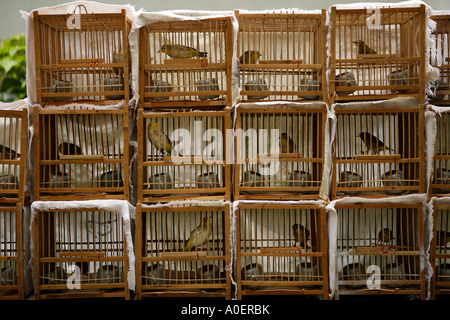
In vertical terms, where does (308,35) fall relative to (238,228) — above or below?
above

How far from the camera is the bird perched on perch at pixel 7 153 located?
2590 millimetres

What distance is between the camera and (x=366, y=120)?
105 inches

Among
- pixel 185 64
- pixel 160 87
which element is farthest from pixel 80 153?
pixel 185 64

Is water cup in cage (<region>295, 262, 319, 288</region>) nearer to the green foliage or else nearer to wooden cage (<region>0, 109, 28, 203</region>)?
wooden cage (<region>0, 109, 28, 203</region>)

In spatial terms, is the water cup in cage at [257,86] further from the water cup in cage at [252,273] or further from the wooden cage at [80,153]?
the water cup in cage at [252,273]

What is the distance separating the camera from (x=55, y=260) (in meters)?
2.56

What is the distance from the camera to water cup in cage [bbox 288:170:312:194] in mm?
2621

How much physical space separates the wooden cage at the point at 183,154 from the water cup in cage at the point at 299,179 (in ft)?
1.26

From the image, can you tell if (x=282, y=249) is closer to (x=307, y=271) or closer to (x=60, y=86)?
(x=307, y=271)

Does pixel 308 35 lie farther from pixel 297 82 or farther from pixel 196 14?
pixel 196 14
